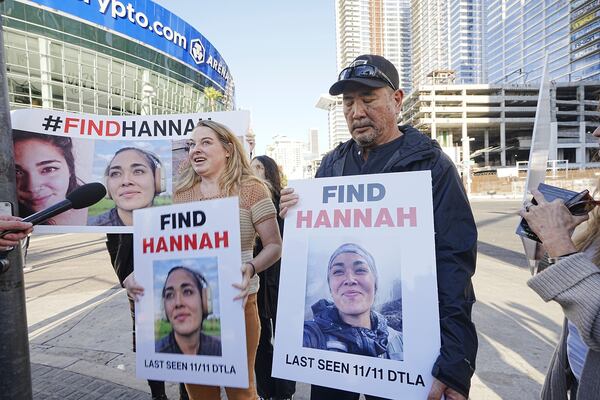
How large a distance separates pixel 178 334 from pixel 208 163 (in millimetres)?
971

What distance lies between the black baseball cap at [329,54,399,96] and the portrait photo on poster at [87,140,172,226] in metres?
1.46

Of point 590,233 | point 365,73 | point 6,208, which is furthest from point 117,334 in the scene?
point 590,233

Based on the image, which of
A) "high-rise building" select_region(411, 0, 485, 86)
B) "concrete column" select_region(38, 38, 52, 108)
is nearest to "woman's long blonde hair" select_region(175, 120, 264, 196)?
"concrete column" select_region(38, 38, 52, 108)

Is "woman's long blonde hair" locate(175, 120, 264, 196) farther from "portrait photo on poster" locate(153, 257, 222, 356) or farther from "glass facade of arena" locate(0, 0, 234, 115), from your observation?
"glass facade of arena" locate(0, 0, 234, 115)

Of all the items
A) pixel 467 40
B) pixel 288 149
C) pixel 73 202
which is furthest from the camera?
pixel 288 149

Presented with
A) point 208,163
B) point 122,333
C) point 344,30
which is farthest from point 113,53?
point 344,30

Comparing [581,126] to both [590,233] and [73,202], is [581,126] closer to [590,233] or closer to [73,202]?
[590,233]

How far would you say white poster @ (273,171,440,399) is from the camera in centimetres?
153

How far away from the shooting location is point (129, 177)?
2.76 metres

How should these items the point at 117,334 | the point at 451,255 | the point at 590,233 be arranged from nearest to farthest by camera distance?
the point at 590,233
the point at 451,255
the point at 117,334

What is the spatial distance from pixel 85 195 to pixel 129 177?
845 mm

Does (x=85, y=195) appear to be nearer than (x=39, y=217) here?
No

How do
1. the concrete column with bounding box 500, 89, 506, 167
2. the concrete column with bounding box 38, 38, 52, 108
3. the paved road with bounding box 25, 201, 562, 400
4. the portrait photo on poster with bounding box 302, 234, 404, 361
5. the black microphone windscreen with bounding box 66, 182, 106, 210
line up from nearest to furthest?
1. the portrait photo on poster with bounding box 302, 234, 404, 361
2. the black microphone windscreen with bounding box 66, 182, 106, 210
3. the paved road with bounding box 25, 201, 562, 400
4. the concrete column with bounding box 38, 38, 52, 108
5. the concrete column with bounding box 500, 89, 506, 167

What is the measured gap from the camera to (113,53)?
31.2m
